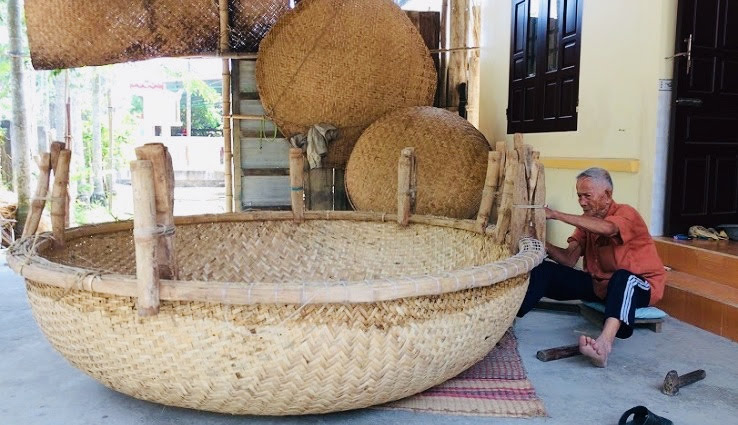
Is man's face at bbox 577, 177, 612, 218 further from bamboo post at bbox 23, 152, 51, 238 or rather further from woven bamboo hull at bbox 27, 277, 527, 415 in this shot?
bamboo post at bbox 23, 152, 51, 238

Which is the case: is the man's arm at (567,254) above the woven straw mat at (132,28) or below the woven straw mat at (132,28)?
below

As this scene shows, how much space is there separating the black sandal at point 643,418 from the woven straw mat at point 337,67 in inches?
133

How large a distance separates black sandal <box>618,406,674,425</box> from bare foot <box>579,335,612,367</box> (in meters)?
0.47

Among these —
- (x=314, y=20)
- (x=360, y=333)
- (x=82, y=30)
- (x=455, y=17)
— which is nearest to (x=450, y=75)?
(x=455, y=17)

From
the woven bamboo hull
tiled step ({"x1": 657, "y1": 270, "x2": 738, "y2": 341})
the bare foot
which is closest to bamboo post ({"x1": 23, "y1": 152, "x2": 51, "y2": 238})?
the woven bamboo hull

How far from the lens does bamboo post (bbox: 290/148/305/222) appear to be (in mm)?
3203

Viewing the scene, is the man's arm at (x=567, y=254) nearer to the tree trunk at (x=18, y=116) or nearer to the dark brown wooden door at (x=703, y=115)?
the dark brown wooden door at (x=703, y=115)

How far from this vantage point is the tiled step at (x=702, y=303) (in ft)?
8.98

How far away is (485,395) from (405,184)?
1293 mm

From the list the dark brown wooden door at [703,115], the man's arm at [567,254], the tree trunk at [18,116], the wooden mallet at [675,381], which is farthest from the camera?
the tree trunk at [18,116]

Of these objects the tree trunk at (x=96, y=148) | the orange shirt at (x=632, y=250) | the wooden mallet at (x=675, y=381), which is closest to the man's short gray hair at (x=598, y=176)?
the orange shirt at (x=632, y=250)

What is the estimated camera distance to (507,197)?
2.35 m

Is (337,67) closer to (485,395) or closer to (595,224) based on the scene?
(595,224)

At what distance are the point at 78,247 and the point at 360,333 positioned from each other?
151 cm
